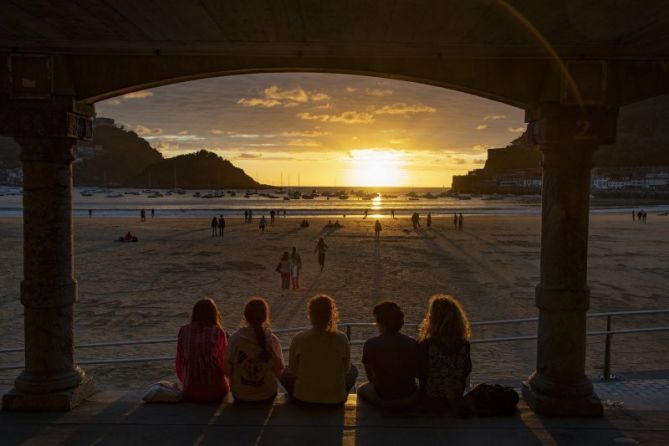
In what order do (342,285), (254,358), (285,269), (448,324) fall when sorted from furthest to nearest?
(342,285)
(285,269)
(254,358)
(448,324)

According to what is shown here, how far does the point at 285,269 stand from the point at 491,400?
10719 mm

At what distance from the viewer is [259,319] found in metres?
5.12

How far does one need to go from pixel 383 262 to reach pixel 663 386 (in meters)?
15.3

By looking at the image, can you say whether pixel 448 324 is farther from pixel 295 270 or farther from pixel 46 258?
pixel 295 270

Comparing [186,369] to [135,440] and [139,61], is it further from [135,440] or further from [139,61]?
[139,61]

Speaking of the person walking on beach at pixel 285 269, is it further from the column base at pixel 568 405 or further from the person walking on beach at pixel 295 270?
the column base at pixel 568 405

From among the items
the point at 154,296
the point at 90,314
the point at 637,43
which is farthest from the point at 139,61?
the point at 154,296

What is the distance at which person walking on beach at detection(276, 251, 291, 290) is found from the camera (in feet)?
50.2

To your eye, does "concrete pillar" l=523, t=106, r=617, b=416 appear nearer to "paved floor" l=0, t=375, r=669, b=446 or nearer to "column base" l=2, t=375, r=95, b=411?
"paved floor" l=0, t=375, r=669, b=446

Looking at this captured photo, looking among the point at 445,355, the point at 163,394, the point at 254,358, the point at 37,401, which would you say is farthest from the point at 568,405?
the point at 37,401

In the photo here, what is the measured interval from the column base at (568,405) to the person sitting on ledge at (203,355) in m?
3.01

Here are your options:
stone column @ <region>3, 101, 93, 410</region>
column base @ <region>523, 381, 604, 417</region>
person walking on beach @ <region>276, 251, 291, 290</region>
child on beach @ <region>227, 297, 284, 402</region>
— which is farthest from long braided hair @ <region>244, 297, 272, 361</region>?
person walking on beach @ <region>276, 251, 291, 290</region>

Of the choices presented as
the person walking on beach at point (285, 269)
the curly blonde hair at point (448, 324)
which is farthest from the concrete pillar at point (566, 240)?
the person walking on beach at point (285, 269)

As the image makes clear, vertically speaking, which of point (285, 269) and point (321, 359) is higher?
point (321, 359)
